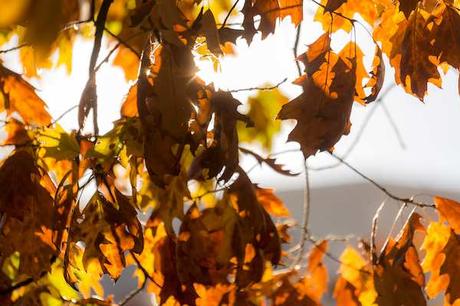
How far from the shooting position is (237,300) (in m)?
1.50

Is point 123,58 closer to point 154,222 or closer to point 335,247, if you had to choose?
point 154,222

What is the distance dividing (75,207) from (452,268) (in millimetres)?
657

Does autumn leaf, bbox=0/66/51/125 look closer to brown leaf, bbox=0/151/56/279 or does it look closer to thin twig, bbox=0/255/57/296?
brown leaf, bbox=0/151/56/279

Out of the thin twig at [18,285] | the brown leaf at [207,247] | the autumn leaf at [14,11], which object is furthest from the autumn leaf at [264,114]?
the autumn leaf at [14,11]

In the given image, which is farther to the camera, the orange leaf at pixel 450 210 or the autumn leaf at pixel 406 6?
the orange leaf at pixel 450 210

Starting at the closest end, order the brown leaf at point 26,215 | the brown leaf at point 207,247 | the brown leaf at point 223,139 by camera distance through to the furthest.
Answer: the brown leaf at point 223,139 → the brown leaf at point 26,215 → the brown leaf at point 207,247

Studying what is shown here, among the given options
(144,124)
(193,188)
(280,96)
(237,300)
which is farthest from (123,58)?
(144,124)

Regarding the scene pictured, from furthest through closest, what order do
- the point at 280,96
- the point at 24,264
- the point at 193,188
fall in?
1. the point at 280,96
2. the point at 193,188
3. the point at 24,264

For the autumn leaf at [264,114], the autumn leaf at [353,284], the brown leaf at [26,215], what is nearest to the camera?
the brown leaf at [26,215]

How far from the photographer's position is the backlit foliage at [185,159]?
1096 millimetres

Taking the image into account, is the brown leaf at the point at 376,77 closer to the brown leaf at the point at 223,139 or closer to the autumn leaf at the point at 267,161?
the brown leaf at the point at 223,139

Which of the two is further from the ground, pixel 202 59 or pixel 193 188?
pixel 202 59

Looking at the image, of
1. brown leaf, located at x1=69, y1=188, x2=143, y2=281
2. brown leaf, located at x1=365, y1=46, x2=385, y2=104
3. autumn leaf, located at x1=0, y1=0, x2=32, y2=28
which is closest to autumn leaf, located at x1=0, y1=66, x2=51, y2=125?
brown leaf, located at x1=69, y1=188, x2=143, y2=281

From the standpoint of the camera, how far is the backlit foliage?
1096 millimetres
